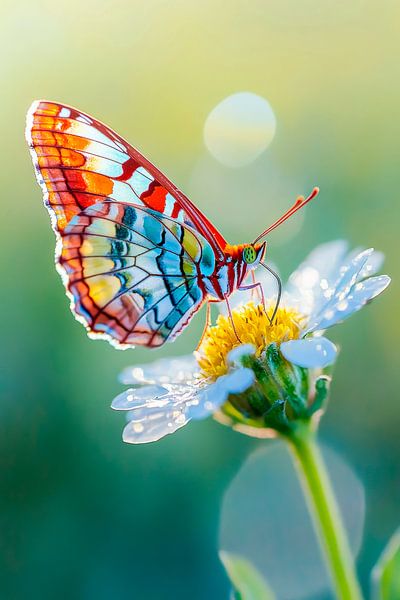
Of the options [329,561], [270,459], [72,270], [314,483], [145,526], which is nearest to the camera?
[329,561]

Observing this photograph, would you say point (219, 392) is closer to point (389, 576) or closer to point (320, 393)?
point (320, 393)

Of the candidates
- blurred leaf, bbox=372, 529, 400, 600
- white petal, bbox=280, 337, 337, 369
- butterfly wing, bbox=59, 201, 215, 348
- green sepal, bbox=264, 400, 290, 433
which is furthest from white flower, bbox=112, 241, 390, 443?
blurred leaf, bbox=372, 529, 400, 600

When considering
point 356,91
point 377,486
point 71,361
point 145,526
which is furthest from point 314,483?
point 356,91

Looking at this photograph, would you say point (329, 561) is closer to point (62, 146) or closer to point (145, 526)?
point (62, 146)

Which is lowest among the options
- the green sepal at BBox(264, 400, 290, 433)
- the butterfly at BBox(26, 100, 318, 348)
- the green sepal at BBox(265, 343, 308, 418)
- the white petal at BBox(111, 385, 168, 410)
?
the green sepal at BBox(264, 400, 290, 433)

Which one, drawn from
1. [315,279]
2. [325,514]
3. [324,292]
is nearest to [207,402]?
[325,514]

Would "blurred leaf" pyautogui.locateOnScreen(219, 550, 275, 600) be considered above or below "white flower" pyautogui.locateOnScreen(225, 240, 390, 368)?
below

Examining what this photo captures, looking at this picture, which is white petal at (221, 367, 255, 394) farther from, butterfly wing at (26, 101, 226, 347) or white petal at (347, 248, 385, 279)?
white petal at (347, 248, 385, 279)
